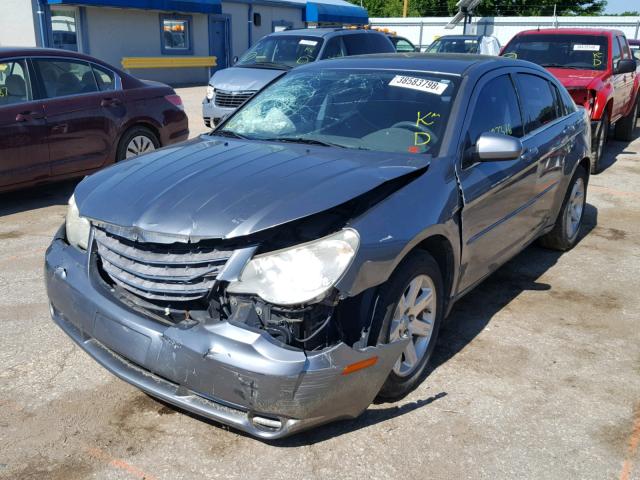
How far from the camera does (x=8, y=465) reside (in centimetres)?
276

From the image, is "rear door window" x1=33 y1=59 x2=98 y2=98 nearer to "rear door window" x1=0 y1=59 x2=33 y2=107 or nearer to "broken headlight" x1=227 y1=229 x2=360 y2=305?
"rear door window" x1=0 y1=59 x2=33 y2=107

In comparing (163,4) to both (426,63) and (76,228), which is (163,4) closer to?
(426,63)

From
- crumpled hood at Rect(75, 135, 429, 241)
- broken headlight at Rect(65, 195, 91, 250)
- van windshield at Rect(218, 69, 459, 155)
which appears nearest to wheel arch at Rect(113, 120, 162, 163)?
van windshield at Rect(218, 69, 459, 155)

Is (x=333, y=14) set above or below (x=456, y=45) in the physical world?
above

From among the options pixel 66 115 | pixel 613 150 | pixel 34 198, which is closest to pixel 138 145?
pixel 66 115

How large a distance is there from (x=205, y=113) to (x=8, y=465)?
896 cm

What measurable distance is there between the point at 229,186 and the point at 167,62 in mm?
19987

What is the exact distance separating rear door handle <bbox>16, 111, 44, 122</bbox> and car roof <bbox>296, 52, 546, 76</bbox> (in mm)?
3345

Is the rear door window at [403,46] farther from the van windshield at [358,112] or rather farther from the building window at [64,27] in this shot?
the van windshield at [358,112]

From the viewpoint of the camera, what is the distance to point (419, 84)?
3906 millimetres

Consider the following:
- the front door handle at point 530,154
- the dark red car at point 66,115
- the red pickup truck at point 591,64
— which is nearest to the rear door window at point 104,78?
the dark red car at point 66,115

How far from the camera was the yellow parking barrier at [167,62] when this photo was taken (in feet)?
66.2

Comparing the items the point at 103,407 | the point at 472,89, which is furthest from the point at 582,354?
the point at 103,407

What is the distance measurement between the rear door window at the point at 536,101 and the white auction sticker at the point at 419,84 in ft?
3.11
